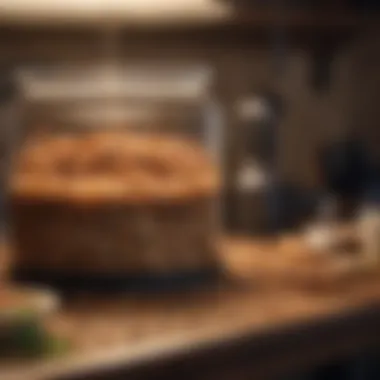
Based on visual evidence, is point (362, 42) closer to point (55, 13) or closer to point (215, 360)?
point (55, 13)

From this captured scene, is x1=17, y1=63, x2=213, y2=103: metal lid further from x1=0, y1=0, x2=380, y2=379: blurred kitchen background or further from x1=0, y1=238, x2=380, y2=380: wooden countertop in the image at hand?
x1=0, y1=238, x2=380, y2=380: wooden countertop

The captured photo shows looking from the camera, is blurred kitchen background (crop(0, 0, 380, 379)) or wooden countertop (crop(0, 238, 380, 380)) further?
blurred kitchen background (crop(0, 0, 380, 379))

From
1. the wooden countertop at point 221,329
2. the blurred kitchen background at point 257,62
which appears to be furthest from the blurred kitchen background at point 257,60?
the wooden countertop at point 221,329

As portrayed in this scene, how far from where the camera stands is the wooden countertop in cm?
60

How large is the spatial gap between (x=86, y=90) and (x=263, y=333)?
24 centimetres

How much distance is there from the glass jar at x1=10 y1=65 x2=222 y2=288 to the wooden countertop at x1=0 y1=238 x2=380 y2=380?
29mm

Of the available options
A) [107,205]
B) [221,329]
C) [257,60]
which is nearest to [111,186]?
[107,205]

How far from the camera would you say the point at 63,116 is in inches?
30.6

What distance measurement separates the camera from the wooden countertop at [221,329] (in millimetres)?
597

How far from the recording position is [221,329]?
0.66m

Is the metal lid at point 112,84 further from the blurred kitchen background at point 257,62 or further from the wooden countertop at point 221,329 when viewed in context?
the wooden countertop at point 221,329

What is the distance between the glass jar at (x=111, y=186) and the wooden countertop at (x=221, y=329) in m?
0.03

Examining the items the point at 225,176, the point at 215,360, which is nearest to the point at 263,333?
the point at 215,360

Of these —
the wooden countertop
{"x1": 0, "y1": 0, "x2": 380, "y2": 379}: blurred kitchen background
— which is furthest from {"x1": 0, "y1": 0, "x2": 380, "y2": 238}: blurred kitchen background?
the wooden countertop
